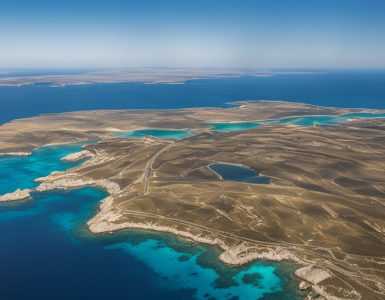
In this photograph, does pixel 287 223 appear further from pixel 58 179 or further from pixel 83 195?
pixel 58 179

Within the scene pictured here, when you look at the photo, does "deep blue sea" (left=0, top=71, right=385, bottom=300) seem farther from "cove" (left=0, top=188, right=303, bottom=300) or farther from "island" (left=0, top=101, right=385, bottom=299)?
"island" (left=0, top=101, right=385, bottom=299)

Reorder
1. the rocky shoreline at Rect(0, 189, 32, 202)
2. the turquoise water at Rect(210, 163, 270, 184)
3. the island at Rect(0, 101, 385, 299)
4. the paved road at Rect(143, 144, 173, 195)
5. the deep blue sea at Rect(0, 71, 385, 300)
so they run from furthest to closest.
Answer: the turquoise water at Rect(210, 163, 270, 184) < the paved road at Rect(143, 144, 173, 195) < the rocky shoreline at Rect(0, 189, 32, 202) < the island at Rect(0, 101, 385, 299) < the deep blue sea at Rect(0, 71, 385, 300)

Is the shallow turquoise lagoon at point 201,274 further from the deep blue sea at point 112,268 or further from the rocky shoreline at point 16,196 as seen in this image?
the rocky shoreline at point 16,196

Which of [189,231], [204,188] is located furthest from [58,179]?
[189,231]

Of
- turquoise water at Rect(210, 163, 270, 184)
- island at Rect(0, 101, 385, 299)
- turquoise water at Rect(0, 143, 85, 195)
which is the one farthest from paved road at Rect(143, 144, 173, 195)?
turquoise water at Rect(0, 143, 85, 195)

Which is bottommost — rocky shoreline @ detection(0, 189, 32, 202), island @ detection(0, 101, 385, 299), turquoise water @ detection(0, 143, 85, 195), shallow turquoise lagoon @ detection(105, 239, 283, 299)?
turquoise water @ detection(0, 143, 85, 195)

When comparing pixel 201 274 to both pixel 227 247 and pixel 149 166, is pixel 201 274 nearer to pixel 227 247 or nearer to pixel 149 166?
pixel 227 247

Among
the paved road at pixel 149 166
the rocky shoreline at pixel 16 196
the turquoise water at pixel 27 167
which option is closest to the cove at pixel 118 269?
the rocky shoreline at pixel 16 196
